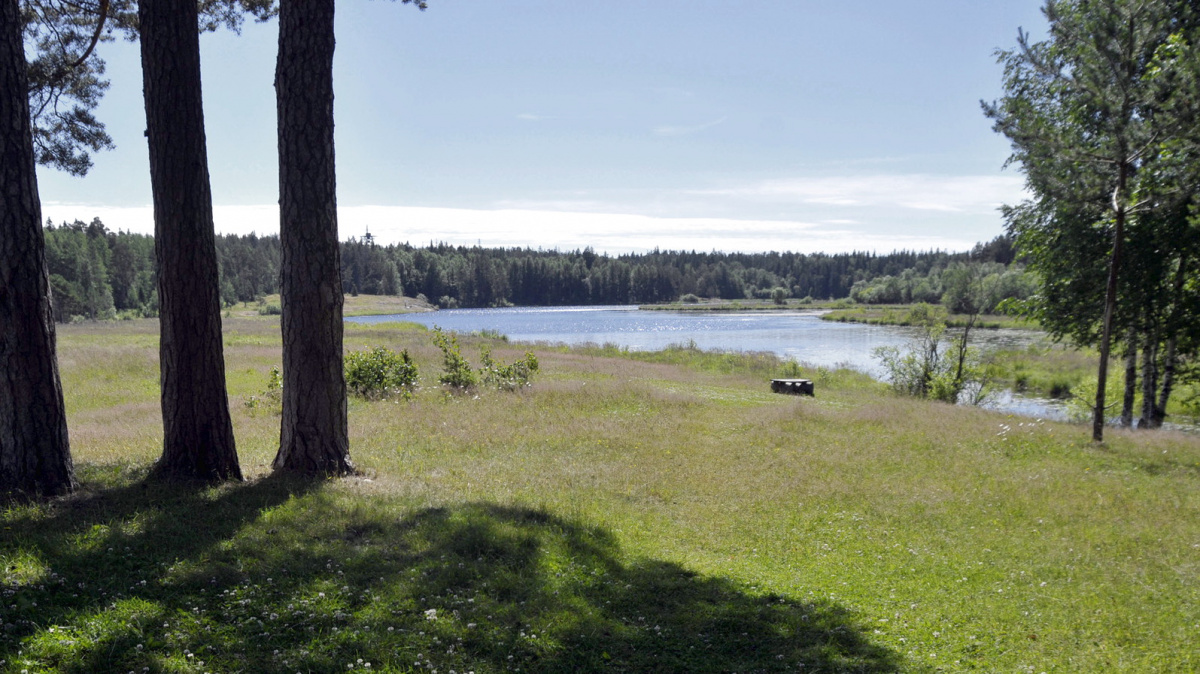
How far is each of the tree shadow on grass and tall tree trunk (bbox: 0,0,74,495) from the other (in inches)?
28.8

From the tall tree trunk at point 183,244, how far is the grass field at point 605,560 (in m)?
0.76

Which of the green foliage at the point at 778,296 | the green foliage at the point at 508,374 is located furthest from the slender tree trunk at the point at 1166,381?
the green foliage at the point at 778,296

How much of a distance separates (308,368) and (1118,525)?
1148cm

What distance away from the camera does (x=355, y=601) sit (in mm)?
5008

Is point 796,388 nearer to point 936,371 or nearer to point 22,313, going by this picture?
point 936,371

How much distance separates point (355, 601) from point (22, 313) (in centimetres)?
461

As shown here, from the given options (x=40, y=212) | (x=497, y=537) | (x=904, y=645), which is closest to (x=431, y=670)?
(x=497, y=537)

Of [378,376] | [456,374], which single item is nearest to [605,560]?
[378,376]

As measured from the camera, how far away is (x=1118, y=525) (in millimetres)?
9188

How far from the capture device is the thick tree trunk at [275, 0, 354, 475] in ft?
26.9

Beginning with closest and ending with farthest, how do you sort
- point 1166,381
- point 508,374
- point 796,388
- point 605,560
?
1. point 605,560
2. point 508,374
3. point 1166,381
4. point 796,388

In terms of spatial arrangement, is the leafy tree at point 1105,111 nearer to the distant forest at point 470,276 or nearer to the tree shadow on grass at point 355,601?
the tree shadow on grass at point 355,601

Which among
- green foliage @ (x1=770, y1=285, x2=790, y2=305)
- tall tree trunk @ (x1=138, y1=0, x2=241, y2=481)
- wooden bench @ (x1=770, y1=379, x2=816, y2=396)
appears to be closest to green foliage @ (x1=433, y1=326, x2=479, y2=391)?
wooden bench @ (x1=770, y1=379, x2=816, y2=396)

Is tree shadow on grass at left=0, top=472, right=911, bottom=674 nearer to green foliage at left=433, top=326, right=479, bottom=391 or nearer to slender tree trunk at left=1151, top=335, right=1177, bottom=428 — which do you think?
green foliage at left=433, top=326, right=479, bottom=391
